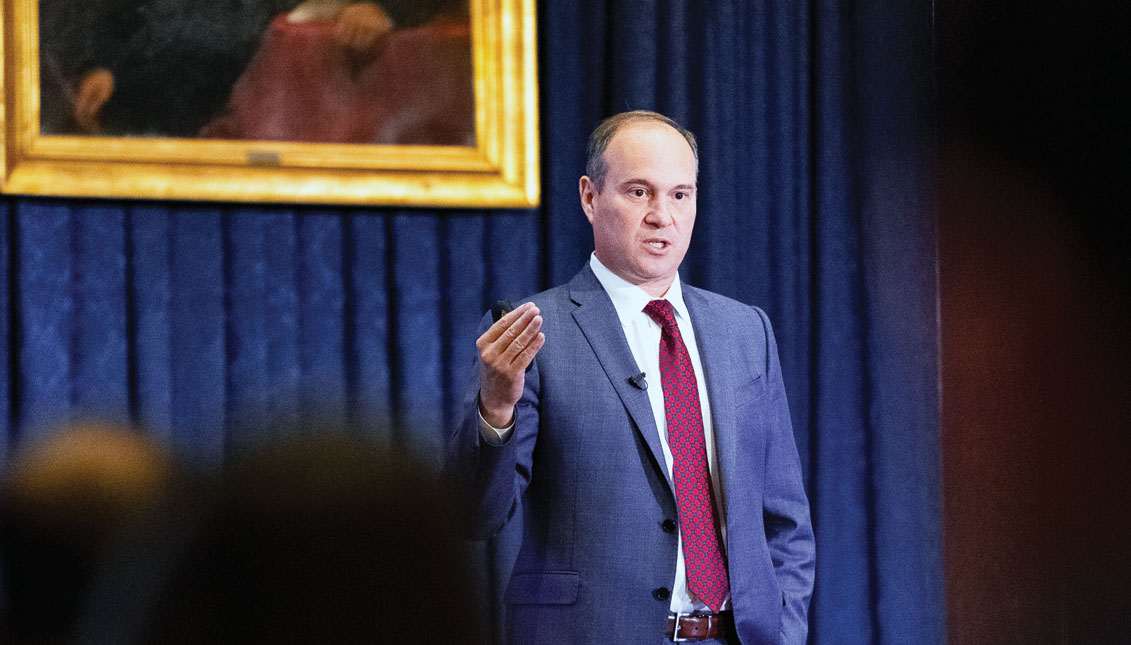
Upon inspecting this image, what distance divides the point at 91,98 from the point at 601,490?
1.47 m

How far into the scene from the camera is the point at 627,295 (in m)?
2.01

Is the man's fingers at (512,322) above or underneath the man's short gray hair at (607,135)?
underneath

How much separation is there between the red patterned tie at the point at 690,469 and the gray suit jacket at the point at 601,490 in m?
0.03

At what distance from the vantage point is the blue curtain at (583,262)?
248 centimetres

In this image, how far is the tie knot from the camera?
1984mm

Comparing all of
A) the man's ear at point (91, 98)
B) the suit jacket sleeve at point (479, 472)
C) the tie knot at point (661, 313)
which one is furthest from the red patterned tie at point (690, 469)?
the man's ear at point (91, 98)

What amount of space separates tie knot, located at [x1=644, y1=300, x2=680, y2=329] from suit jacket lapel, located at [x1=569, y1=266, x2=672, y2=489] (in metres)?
0.07

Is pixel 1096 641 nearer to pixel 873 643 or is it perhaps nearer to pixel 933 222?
pixel 873 643

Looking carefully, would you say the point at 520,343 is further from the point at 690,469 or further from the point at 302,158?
the point at 302,158

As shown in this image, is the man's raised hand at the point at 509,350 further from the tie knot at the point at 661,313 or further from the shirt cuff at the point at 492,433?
the tie knot at the point at 661,313

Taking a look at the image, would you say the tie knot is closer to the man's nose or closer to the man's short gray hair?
the man's nose

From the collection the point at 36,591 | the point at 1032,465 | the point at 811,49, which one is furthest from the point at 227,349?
the point at 1032,465

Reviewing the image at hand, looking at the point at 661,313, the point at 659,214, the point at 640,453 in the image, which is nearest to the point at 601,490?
A: the point at 640,453

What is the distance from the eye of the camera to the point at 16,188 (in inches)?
95.3
